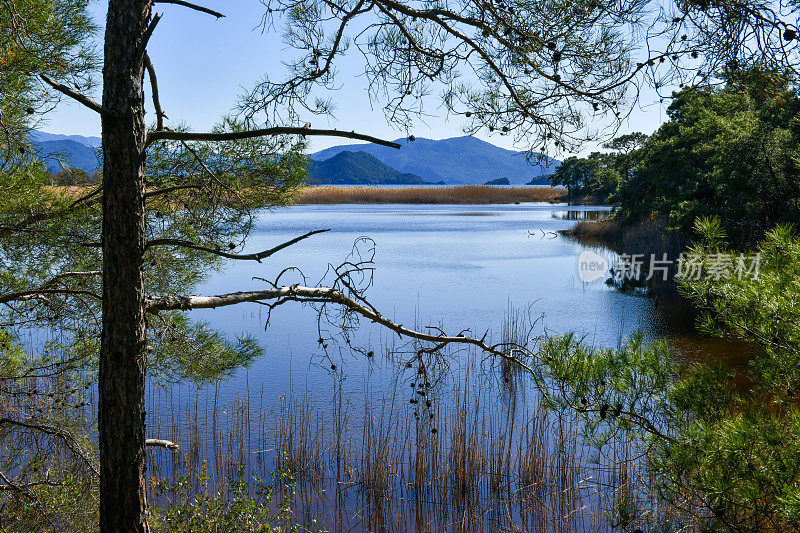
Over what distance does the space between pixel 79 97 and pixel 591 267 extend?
1397 cm

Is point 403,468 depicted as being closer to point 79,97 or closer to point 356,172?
point 79,97

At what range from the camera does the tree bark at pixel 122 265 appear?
6.12 feet

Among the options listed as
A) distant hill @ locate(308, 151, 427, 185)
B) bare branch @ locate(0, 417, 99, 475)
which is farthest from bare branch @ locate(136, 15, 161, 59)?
distant hill @ locate(308, 151, 427, 185)

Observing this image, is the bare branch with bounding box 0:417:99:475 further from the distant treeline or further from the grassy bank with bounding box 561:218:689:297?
the grassy bank with bounding box 561:218:689:297

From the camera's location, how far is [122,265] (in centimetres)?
189

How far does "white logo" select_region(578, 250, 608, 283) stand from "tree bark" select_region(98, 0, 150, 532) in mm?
11855

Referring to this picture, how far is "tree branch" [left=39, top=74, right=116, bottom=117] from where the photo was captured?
1.59 meters

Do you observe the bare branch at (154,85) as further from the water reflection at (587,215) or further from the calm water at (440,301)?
the water reflection at (587,215)

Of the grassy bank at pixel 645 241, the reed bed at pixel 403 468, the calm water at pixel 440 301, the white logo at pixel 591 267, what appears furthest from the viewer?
the white logo at pixel 591 267

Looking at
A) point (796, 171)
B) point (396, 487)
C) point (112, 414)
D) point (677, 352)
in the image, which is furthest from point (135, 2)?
point (796, 171)

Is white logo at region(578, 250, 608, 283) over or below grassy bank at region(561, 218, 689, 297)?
below

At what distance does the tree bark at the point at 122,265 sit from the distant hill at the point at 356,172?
83.8 metres

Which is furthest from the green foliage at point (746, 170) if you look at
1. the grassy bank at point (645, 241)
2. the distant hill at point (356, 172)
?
the distant hill at point (356, 172)

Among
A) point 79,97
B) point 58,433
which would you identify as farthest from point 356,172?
point 79,97
